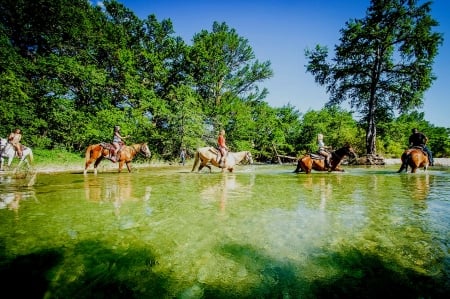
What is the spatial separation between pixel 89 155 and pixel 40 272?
14849 mm

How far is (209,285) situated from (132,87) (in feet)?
109

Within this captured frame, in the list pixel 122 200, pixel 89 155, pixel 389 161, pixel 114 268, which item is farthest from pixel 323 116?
pixel 114 268

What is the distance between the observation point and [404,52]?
90.5ft

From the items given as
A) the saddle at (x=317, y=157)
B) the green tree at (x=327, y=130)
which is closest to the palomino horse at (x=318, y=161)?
the saddle at (x=317, y=157)

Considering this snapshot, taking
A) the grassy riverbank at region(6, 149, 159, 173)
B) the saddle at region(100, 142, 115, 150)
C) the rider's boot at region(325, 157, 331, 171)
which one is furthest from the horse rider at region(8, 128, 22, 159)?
the rider's boot at region(325, 157, 331, 171)

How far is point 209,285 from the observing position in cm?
251

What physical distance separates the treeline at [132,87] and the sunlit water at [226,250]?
26.5 metres

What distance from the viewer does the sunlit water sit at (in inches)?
96.6

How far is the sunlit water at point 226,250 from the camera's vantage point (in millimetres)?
2453

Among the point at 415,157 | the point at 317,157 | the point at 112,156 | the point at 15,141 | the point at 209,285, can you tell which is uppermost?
the point at 15,141

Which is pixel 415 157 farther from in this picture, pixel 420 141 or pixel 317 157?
pixel 317 157

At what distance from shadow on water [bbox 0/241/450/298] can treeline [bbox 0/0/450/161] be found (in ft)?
91.5

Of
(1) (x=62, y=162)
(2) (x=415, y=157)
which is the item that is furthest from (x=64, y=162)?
(2) (x=415, y=157)

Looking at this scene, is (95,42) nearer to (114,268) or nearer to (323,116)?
(323,116)
